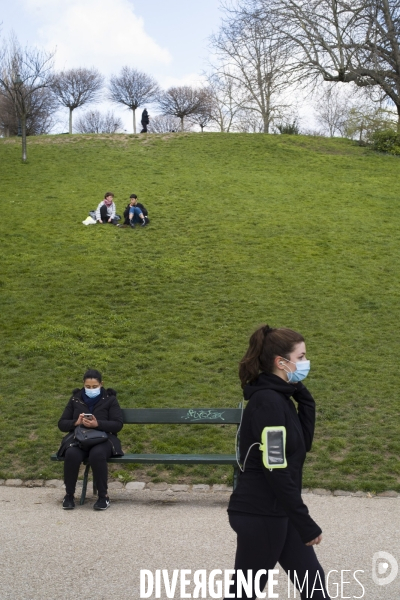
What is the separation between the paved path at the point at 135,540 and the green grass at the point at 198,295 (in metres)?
0.69

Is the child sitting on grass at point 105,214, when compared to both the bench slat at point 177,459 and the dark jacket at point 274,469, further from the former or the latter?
the dark jacket at point 274,469

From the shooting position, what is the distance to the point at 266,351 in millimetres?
3459

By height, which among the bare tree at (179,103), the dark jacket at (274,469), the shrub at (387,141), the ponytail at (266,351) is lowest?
Answer: the dark jacket at (274,469)

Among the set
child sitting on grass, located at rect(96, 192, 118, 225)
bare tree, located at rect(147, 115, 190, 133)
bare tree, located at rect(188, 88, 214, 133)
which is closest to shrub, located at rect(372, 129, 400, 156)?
child sitting on grass, located at rect(96, 192, 118, 225)

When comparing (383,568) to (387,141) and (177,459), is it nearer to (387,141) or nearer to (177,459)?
(177,459)

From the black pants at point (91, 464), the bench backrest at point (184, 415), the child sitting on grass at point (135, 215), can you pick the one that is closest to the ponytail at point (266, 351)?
the black pants at point (91, 464)

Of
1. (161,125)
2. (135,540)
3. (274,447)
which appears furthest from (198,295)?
(161,125)

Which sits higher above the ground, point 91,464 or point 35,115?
point 35,115

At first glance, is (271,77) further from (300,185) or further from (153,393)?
(153,393)

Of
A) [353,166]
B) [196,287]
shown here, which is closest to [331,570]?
[196,287]

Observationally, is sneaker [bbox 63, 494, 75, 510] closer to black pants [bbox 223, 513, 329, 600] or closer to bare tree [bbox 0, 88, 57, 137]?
black pants [bbox 223, 513, 329, 600]

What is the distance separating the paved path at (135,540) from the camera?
15.4ft

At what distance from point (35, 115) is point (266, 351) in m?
56.3

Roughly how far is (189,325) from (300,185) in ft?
47.2
